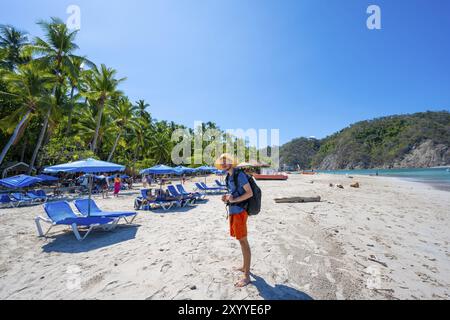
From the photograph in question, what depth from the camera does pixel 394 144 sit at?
4215 inches

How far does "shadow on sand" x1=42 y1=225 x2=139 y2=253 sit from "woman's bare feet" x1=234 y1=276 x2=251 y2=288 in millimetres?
3384

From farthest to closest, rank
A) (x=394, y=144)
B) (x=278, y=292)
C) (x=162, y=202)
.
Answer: (x=394, y=144)
(x=162, y=202)
(x=278, y=292)

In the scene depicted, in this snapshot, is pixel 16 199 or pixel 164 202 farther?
pixel 16 199

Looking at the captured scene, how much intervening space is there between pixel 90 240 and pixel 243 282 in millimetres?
4241

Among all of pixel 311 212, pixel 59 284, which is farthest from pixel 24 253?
pixel 311 212

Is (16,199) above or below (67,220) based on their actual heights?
below

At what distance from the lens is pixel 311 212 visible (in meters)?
7.96

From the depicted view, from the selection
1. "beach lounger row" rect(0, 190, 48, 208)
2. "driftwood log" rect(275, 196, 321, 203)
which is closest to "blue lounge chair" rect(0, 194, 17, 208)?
"beach lounger row" rect(0, 190, 48, 208)

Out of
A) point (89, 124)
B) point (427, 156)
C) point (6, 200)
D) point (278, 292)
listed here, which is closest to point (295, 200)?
point (278, 292)

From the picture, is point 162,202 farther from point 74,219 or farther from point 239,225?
point 239,225

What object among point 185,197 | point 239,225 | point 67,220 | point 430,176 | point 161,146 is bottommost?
point 430,176

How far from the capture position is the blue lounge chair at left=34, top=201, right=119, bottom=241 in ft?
17.4
